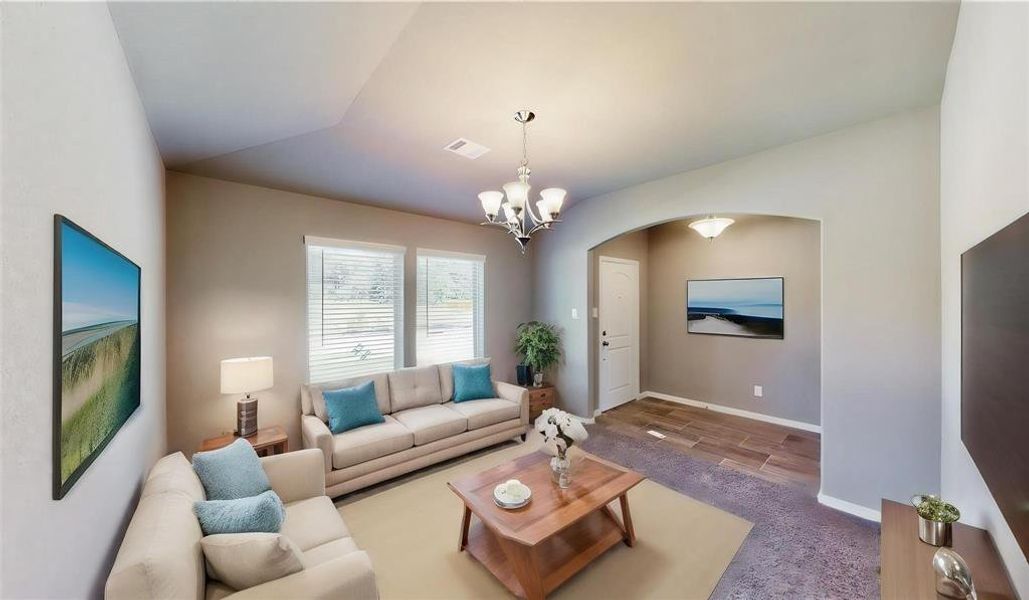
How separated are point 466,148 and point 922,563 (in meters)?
3.23

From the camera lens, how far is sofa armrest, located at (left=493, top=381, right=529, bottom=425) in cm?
404

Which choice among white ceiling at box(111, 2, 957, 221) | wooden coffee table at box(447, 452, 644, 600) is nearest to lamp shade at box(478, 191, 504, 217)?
white ceiling at box(111, 2, 957, 221)

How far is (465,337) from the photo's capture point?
482 centimetres

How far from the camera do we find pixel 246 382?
2.88 metres

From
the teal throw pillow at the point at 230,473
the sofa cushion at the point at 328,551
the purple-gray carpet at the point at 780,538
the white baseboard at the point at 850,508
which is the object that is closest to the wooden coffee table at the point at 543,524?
the purple-gray carpet at the point at 780,538

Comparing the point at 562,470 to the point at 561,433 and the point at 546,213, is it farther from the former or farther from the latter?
the point at 546,213

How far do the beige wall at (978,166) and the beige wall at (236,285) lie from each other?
4.19 m

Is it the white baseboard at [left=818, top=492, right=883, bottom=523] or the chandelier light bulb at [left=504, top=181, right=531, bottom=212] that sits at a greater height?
the chandelier light bulb at [left=504, top=181, right=531, bottom=212]

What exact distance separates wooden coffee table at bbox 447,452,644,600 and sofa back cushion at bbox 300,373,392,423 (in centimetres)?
161

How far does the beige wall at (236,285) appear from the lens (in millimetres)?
3062

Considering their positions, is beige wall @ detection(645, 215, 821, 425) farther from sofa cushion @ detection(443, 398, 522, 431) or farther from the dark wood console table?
the dark wood console table

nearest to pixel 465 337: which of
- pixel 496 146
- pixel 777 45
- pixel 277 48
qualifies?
pixel 496 146

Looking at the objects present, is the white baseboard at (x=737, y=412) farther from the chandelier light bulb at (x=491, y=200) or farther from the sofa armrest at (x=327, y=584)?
the sofa armrest at (x=327, y=584)

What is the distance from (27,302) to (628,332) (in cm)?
535
